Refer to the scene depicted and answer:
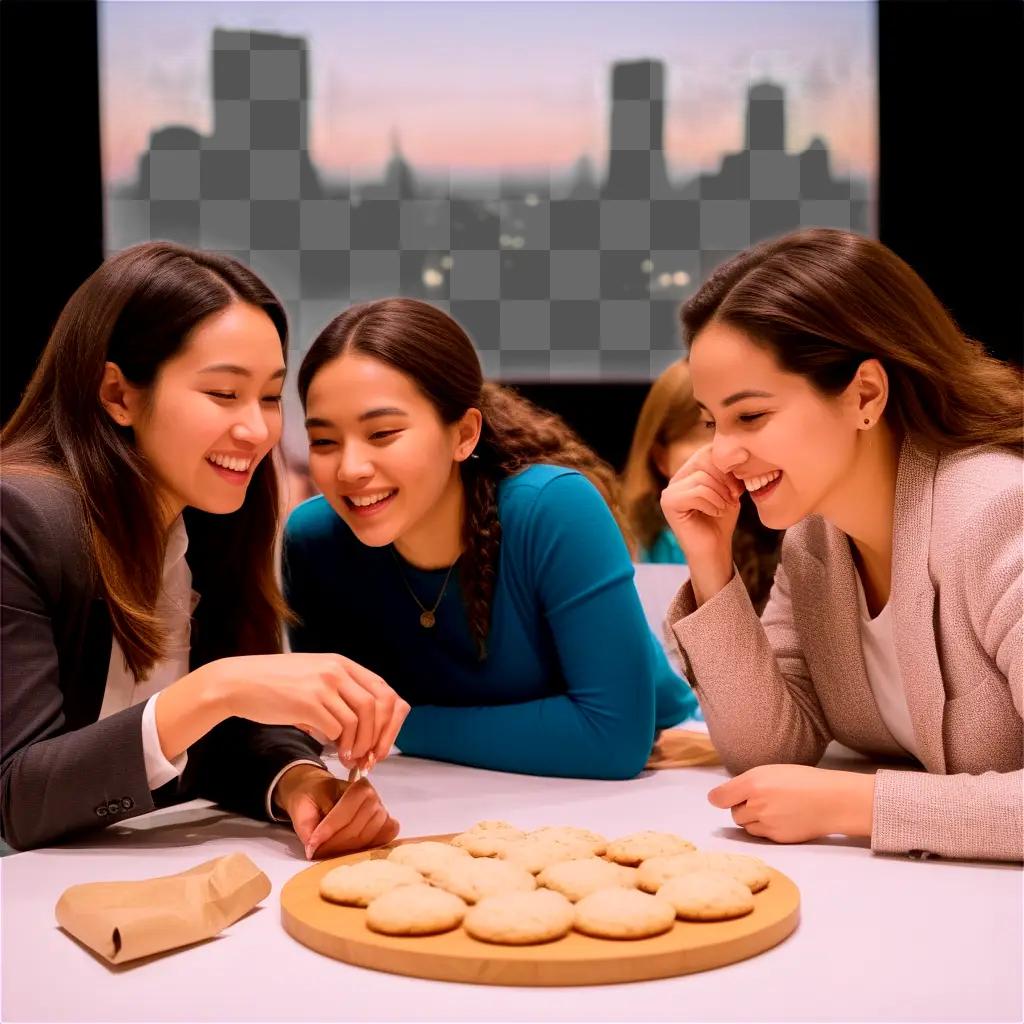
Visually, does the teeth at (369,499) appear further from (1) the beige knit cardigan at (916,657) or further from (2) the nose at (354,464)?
(1) the beige knit cardigan at (916,657)

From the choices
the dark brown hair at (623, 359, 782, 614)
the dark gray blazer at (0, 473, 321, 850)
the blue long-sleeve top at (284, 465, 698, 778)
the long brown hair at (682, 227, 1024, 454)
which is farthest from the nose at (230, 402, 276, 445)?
the dark brown hair at (623, 359, 782, 614)

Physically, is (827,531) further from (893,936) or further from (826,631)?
(893,936)

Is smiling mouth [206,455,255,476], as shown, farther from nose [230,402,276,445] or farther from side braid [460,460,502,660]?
side braid [460,460,502,660]

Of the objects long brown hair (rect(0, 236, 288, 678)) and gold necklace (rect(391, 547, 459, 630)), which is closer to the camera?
long brown hair (rect(0, 236, 288, 678))

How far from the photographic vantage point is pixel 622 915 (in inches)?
43.2

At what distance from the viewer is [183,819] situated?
1.63 m

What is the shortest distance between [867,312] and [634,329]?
2.51 m

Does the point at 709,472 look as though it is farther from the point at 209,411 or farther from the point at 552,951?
the point at 552,951

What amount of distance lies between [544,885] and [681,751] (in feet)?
2.83

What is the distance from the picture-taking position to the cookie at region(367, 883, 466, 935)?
1.10 m

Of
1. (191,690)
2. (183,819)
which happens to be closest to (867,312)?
(191,690)

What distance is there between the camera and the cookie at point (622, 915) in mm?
1087

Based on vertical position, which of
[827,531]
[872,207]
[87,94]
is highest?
[87,94]

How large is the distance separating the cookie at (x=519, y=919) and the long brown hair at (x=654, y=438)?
2445mm
